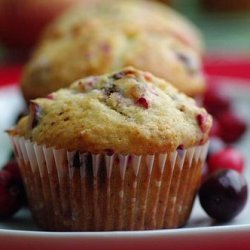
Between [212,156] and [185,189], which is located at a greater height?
[185,189]

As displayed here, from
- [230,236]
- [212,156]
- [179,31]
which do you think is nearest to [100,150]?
[230,236]

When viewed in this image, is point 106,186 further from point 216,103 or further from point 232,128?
point 216,103

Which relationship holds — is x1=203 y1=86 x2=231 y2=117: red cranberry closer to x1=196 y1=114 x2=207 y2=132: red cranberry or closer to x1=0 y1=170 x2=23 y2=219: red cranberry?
x1=196 y1=114 x2=207 y2=132: red cranberry

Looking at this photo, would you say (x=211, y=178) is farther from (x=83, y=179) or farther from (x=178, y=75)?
(x=178, y=75)

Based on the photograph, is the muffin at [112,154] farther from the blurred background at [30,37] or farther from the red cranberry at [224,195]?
the blurred background at [30,37]

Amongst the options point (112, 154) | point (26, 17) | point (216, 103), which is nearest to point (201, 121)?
point (112, 154)

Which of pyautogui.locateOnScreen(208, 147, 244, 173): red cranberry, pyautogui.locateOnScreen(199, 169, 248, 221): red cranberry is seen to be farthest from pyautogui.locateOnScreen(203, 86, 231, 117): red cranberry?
pyautogui.locateOnScreen(199, 169, 248, 221): red cranberry

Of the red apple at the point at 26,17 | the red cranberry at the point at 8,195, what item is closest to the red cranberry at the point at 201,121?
the red cranberry at the point at 8,195
